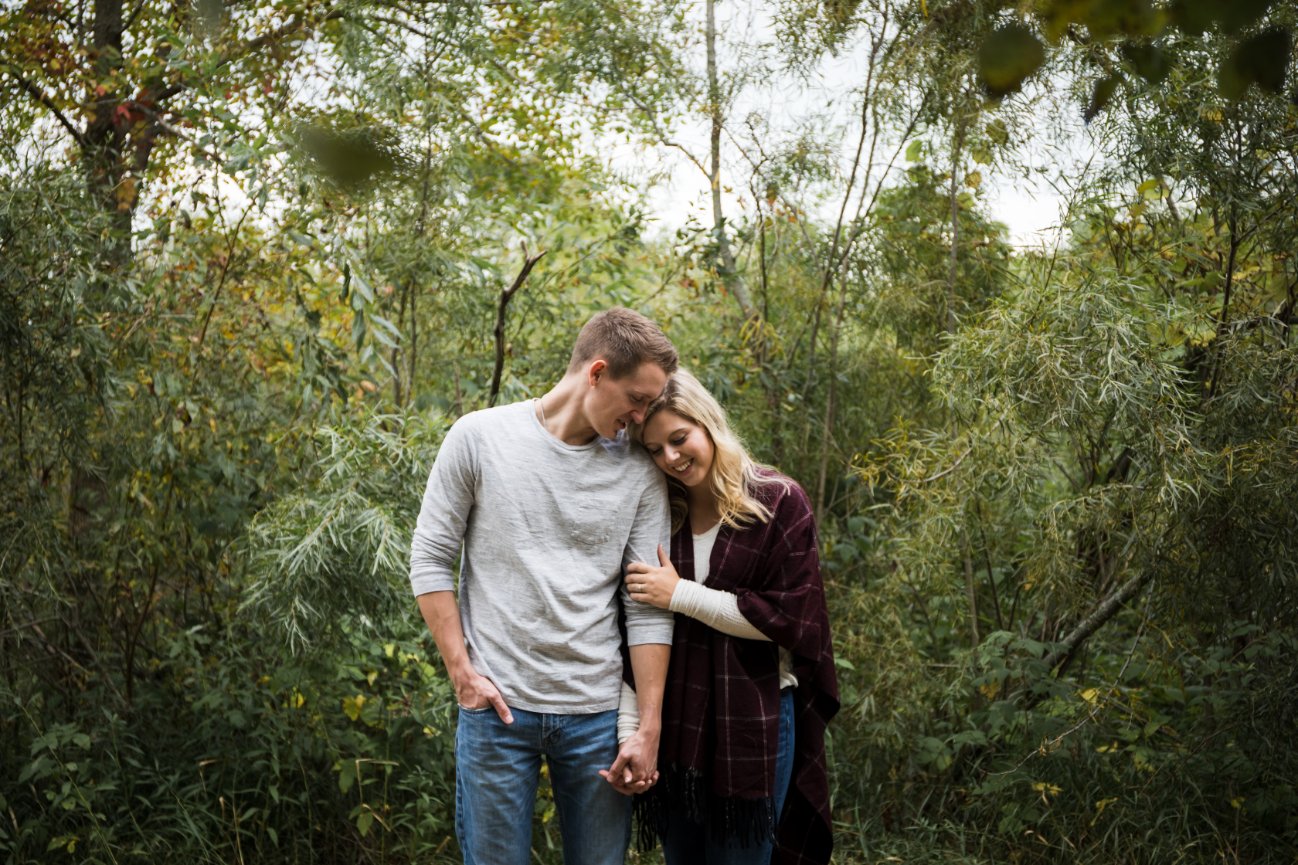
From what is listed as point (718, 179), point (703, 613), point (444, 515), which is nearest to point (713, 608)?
point (703, 613)

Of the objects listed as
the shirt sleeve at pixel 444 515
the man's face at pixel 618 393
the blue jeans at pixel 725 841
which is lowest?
the blue jeans at pixel 725 841

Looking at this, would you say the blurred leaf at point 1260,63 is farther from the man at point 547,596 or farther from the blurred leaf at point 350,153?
the blurred leaf at point 350,153

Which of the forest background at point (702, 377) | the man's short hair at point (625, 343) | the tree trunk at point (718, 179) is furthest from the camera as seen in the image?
the tree trunk at point (718, 179)

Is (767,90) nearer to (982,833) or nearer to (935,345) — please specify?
(935,345)

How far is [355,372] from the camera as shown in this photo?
4160mm

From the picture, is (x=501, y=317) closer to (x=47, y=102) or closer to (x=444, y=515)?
(x=444, y=515)

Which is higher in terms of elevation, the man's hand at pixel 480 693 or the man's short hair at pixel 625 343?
the man's short hair at pixel 625 343

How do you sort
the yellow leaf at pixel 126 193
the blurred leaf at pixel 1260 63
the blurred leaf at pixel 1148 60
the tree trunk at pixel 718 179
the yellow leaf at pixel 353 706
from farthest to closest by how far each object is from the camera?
1. the tree trunk at pixel 718 179
2. the yellow leaf at pixel 126 193
3. the yellow leaf at pixel 353 706
4. the blurred leaf at pixel 1148 60
5. the blurred leaf at pixel 1260 63

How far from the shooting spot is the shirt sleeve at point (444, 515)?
6.61 feet

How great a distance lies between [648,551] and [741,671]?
284 mm

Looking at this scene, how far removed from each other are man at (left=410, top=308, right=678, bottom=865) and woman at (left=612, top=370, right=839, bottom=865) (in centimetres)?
6

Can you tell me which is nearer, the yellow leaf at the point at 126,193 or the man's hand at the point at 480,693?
the man's hand at the point at 480,693

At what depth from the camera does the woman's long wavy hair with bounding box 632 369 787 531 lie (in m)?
2.04

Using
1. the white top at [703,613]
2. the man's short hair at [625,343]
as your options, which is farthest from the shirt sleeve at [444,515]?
the white top at [703,613]
